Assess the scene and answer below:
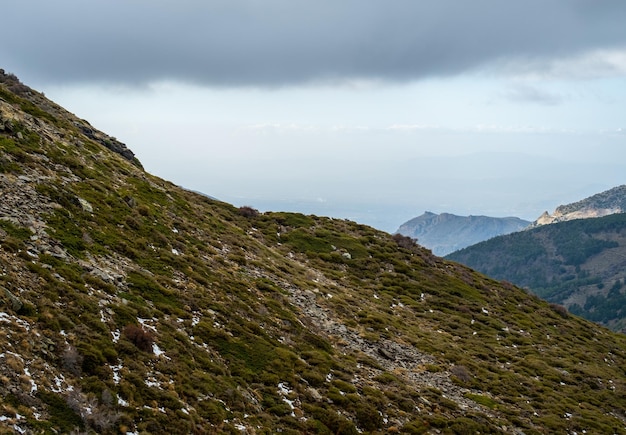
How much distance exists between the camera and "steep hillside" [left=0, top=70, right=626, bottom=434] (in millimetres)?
19156

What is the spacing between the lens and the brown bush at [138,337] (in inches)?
874

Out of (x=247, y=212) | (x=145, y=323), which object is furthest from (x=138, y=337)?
(x=247, y=212)

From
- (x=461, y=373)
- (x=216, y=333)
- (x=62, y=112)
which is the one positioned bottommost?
(x=461, y=373)

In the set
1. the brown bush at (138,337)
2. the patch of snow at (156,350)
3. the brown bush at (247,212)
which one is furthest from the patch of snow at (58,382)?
the brown bush at (247,212)

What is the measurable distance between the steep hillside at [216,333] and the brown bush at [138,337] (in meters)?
0.08

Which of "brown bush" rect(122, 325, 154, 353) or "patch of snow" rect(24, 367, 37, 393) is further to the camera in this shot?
"brown bush" rect(122, 325, 154, 353)

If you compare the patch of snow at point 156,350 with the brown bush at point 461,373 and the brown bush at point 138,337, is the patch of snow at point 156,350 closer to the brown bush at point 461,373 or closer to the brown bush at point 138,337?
the brown bush at point 138,337

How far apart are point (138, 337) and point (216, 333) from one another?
20.4 feet

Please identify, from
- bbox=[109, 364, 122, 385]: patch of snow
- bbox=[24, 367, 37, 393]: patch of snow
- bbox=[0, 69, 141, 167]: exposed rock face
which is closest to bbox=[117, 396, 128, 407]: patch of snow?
bbox=[109, 364, 122, 385]: patch of snow

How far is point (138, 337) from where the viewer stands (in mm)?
22297

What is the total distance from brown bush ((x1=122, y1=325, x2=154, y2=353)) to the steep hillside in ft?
0.28

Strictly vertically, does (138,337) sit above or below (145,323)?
below

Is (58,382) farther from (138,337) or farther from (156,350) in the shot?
(156,350)

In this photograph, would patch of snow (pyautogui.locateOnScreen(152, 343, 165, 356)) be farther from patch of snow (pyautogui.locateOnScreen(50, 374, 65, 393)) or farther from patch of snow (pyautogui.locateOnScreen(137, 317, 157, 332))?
patch of snow (pyautogui.locateOnScreen(50, 374, 65, 393))
